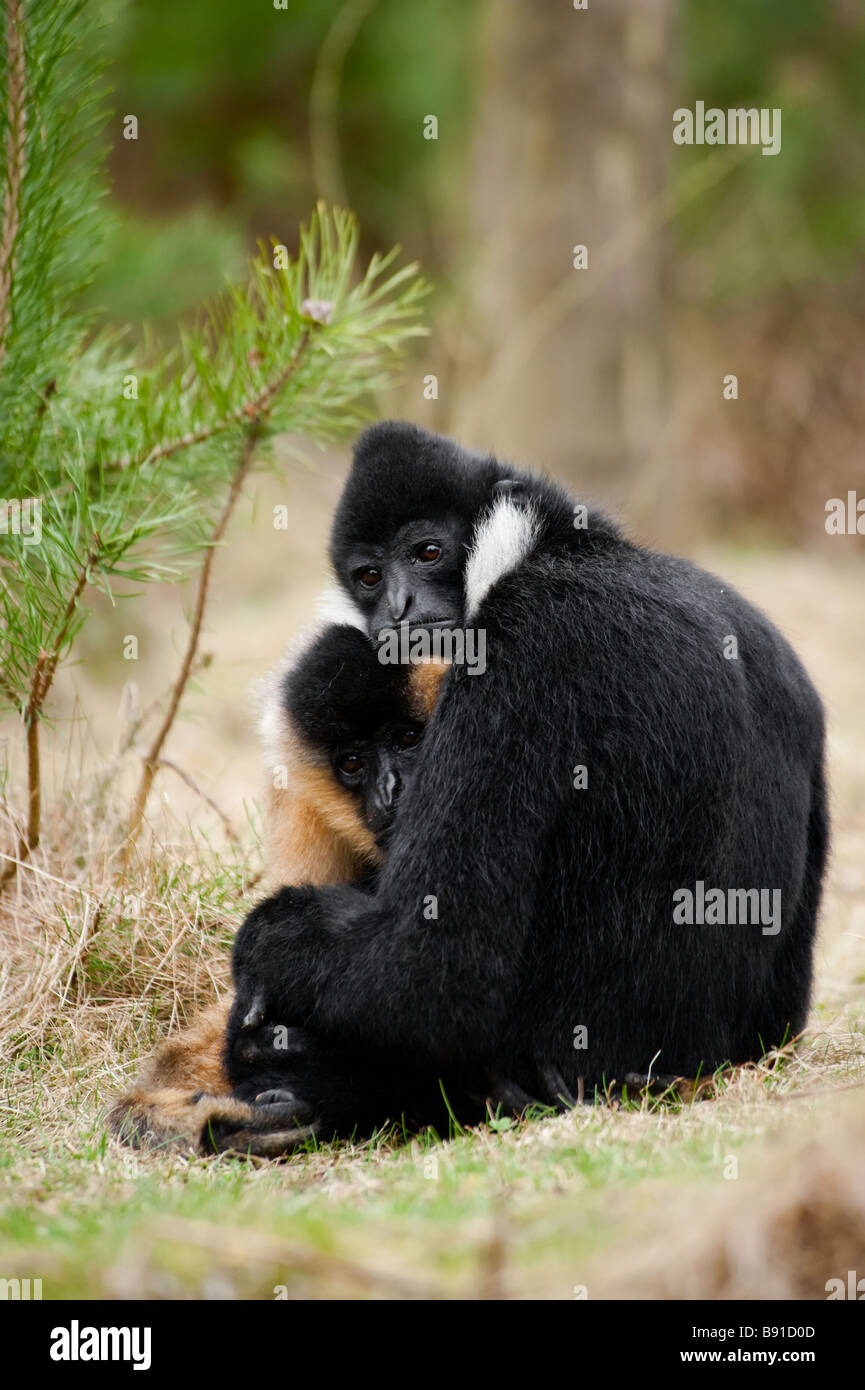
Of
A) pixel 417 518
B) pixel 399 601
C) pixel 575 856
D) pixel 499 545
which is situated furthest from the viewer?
pixel 417 518

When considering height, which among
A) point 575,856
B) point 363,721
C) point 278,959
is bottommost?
point 278,959

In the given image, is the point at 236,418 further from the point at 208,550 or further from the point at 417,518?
the point at 417,518

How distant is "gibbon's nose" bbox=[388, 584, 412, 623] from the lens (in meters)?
4.76

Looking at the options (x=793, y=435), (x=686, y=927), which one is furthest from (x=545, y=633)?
(x=793, y=435)

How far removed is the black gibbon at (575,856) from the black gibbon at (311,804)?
0.71 feet

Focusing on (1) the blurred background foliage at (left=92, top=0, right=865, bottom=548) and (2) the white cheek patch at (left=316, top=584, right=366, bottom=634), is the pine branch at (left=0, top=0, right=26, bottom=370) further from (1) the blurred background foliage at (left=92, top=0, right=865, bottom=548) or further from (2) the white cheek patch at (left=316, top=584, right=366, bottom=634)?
(1) the blurred background foliage at (left=92, top=0, right=865, bottom=548)

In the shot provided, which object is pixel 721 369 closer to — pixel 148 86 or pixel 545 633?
pixel 148 86

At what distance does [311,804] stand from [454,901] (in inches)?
41.8

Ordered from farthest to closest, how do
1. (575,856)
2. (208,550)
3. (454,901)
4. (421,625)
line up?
(208,550), (421,625), (575,856), (454,901)

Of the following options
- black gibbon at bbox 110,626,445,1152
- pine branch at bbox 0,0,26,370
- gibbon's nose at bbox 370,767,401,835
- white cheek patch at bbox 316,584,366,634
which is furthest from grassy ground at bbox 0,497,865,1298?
pine branch at bbox 0,0,26,370

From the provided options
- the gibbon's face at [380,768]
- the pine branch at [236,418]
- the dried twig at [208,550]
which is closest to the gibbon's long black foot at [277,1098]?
the gibbon's face at [380,768]

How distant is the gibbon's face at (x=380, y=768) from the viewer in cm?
443

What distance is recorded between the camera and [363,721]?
4523 millimetres

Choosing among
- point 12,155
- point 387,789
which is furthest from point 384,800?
point 12,155
